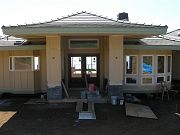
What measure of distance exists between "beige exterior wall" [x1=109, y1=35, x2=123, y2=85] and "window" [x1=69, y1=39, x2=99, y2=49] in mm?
2658

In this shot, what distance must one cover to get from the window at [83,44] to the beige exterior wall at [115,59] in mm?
2658

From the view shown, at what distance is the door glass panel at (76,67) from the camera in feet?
53.7

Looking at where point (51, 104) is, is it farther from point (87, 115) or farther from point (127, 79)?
point (127, 79)

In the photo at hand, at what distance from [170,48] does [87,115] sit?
24.6ft

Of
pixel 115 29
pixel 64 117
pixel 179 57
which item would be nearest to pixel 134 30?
pixel 115 29

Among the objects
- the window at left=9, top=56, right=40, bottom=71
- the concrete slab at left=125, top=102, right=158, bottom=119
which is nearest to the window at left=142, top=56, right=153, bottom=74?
the concrete slab at left=125, top=102, right=158, bottom=119

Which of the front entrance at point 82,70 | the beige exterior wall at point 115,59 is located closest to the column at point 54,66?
the beige exterior wall at point 115,59

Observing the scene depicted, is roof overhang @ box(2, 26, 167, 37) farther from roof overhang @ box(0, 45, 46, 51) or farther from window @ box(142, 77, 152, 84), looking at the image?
window @ box(142, 77, 152, 84)

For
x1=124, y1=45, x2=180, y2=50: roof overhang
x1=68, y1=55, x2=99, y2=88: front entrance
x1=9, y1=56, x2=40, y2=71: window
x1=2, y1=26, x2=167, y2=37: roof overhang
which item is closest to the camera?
x1=2, y1=26, x2=167, y2=37: roof overhang

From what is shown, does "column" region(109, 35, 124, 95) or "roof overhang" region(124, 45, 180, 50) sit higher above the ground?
"roof overhang" region(124, 45, 180, 50)

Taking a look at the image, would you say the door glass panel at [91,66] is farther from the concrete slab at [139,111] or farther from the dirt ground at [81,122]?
the concrete slab at [139,111]

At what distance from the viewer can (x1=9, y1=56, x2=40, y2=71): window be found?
1548 centimetres

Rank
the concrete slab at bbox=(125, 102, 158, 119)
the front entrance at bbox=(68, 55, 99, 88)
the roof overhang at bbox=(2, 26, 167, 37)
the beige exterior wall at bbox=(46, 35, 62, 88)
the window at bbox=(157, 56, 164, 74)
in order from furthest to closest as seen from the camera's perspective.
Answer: the front entrance at bbox=(68, 55, 99, 88) → the window at bbox=(157, 56, 164, 74) → the beige exterior wall at bbox=(46, 35, 62, 88) → the roof overhang at bbox=(2, 26, 167, 37) → the concrete slab at bbox=(125, 102, 158, 119)

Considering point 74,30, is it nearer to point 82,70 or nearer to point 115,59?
point 115,59
